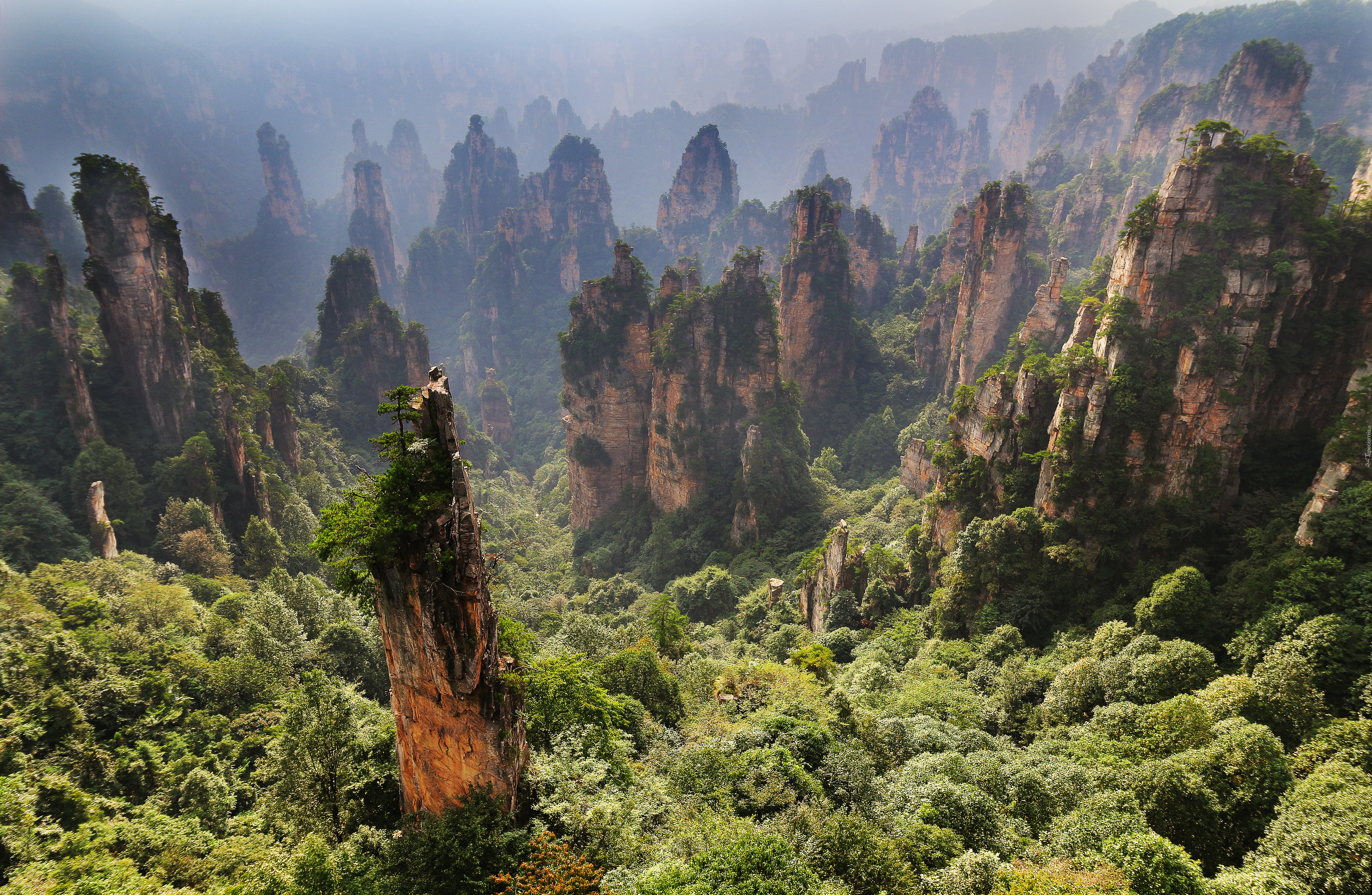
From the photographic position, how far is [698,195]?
447ft

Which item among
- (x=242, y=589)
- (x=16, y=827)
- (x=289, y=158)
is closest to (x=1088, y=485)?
(x=16, y=827)

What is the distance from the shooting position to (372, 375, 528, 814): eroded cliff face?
41.6 ft

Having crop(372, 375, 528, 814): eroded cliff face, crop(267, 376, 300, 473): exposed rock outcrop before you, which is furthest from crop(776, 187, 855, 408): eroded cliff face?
crop(372, 375, 528, 814): eroded cliff face

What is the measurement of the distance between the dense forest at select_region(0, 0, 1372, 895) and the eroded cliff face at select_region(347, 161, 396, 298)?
88627 mm

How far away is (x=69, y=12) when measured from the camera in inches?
4995

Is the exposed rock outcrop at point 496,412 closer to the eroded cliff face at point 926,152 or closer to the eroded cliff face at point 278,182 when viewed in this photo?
the eroded cliff face at point 278,182

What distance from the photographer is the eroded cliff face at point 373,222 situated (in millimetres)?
137250

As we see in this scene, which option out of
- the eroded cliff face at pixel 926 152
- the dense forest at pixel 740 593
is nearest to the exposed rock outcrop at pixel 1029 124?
the eroded cliff face at pixel 926 152

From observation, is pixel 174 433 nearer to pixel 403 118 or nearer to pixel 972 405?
pixel 972 405

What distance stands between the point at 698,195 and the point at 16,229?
11162 cm

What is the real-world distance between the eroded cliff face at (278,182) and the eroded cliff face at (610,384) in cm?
12619

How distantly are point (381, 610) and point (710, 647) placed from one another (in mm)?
26173

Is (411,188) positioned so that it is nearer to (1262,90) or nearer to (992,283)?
(992,283)

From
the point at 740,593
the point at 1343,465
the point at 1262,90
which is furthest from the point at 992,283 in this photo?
the point at 1343,465
